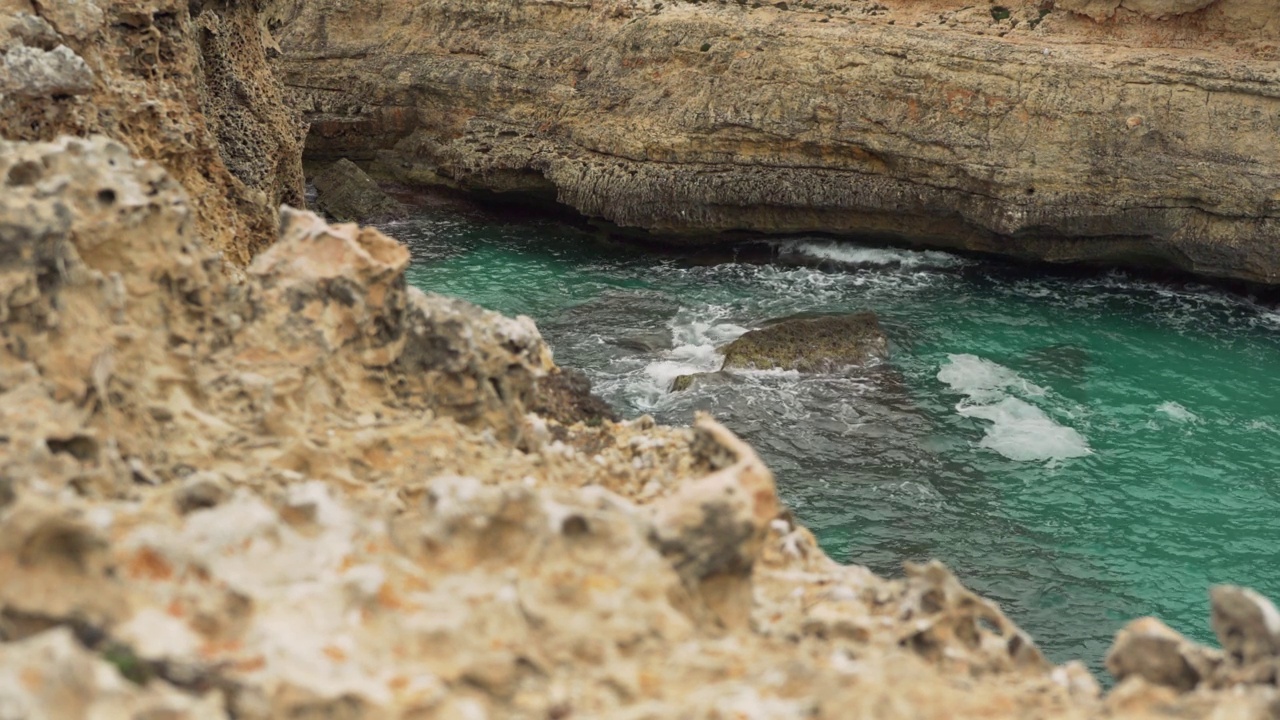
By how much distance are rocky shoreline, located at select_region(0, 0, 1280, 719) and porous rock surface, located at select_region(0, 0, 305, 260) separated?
3.12ft

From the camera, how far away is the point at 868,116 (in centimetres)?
3042

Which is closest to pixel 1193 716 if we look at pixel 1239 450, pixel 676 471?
pixel 676 471

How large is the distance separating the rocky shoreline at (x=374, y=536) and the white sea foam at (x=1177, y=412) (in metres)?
16.2

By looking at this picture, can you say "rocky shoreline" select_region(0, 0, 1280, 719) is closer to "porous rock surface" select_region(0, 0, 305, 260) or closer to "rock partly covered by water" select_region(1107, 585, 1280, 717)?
"rock partly covered by water" select_region(1107, 585, 1280, 717)

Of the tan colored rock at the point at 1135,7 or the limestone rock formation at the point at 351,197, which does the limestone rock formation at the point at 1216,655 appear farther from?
the limestone rock formation at the point at 351,197

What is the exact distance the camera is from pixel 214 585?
5988 mm

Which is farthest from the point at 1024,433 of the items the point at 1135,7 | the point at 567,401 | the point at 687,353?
the point at 567,401

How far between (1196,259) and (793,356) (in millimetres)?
10607

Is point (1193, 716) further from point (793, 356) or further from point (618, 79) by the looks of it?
point (618, 79)

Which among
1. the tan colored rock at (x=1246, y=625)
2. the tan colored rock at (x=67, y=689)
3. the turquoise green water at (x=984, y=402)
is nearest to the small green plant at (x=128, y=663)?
the tan colored rock at (x=67, y=689)

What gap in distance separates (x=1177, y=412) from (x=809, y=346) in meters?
7.17

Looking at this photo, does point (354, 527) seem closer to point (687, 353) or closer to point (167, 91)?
point (167, 91)

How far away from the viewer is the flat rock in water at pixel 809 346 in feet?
83.3

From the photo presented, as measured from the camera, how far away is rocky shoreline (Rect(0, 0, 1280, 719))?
5715 mm
